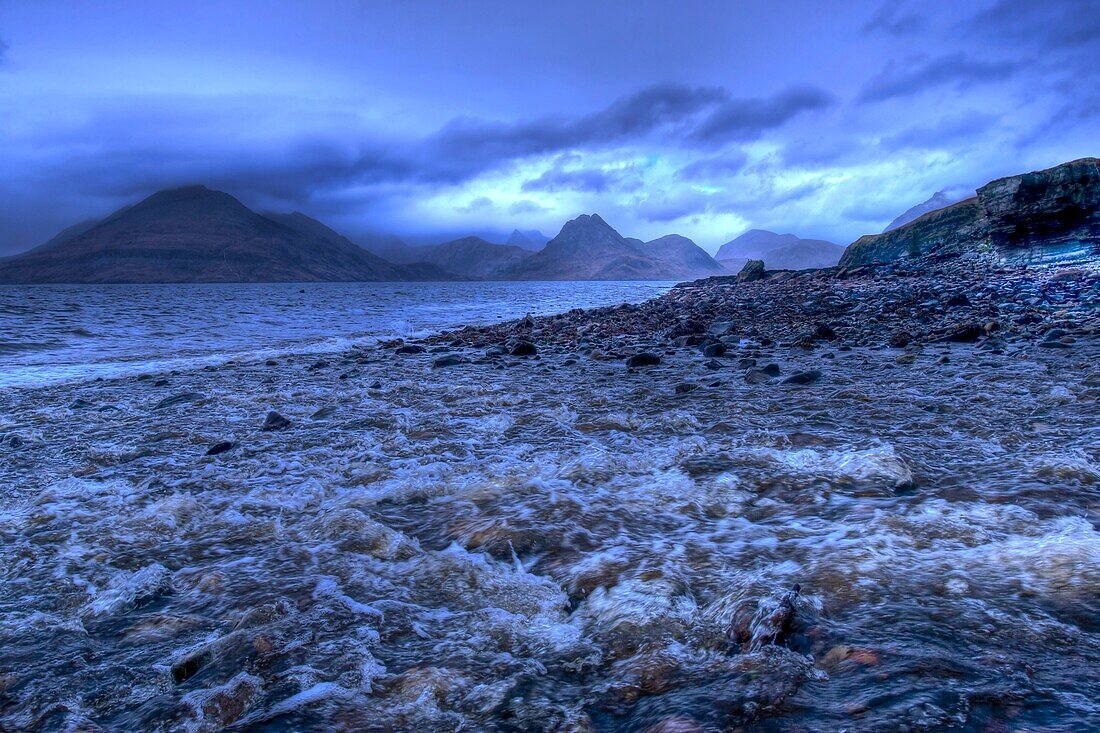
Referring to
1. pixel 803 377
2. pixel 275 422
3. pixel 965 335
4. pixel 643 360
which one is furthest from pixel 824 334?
pixel 275 422

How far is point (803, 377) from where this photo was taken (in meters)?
9.45

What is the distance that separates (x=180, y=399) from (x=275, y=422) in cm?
349

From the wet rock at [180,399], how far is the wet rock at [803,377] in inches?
402

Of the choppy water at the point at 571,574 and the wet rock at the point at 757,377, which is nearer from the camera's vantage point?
the choppy water at the point at 571,574

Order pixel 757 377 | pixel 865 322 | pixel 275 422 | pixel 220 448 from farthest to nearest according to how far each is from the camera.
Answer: pixel 865 322 < pixel 757 377 < pixel 275 422 < pixel 220 448

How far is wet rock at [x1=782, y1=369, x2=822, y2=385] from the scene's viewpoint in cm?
933

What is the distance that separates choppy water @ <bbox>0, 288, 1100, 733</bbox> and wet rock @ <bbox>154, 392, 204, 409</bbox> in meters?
2.10

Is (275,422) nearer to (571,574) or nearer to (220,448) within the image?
(220,448)

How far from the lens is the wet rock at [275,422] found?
753 centimetres

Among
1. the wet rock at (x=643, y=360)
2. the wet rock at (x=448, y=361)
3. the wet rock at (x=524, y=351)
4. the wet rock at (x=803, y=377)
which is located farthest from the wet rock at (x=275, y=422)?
the wet rock at (x=803, y=377)

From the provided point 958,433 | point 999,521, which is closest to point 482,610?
point 999,521

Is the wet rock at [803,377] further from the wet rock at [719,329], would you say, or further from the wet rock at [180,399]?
the wet rock at [180,399]

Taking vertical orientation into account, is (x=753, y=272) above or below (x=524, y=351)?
above

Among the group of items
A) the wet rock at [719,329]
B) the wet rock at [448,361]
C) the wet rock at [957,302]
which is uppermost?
the wet rock at [957,302]
